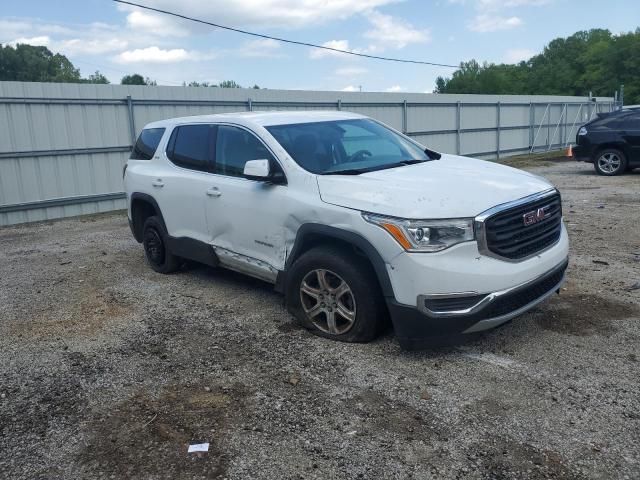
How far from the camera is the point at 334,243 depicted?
4.42 meters

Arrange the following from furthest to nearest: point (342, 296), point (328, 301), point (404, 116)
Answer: point (404, 116) < point (328, 301) < point (342, 296)

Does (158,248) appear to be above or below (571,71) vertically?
below

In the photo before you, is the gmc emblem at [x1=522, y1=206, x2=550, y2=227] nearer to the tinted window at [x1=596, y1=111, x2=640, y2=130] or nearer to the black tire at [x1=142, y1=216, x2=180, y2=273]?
the black tire at [x1=142, y1=216, x2=180, y2=273]

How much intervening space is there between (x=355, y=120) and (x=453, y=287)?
7.98 feet

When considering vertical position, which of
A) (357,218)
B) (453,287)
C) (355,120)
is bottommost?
(453,287)

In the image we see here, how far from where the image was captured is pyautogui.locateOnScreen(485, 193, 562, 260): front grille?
392cm

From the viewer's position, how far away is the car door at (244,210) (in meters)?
4.81

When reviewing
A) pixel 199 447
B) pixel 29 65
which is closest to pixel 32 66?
pixel 29 65

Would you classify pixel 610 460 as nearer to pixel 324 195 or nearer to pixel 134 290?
pixel 324 195

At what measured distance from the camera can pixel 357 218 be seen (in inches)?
161

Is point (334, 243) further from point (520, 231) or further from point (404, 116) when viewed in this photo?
point (404, 116)

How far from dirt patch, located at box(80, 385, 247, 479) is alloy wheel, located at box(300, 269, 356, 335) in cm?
93

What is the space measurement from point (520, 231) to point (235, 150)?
2587 mm

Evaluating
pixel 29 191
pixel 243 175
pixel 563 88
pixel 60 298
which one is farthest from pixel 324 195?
pixel 563 88
